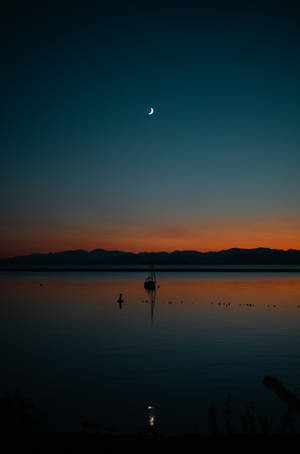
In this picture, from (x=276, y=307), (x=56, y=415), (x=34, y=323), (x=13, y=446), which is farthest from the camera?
(x=276, y=307)

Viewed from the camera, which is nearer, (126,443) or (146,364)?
(126,443)

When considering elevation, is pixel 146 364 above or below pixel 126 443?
below

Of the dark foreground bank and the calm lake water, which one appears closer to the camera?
the dark foreground bank

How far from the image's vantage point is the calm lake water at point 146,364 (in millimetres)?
17672

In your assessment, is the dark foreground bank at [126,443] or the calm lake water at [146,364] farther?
the calm lake water at [146,364]

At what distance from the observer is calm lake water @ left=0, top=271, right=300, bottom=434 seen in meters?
17.7

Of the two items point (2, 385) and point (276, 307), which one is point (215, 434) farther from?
point (276, 307)

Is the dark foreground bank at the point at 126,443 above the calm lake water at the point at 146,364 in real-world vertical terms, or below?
above

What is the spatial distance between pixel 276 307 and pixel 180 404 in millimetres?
46241

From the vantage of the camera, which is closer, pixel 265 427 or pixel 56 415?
pixel 265 427

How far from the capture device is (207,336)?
1502 inches

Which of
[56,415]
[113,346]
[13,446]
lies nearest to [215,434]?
[13,446]

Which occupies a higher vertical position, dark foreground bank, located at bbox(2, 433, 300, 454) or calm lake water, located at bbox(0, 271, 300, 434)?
dark foreground bank, located at bbox(2, 433, 300, 454)

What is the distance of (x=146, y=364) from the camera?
1056 inches
